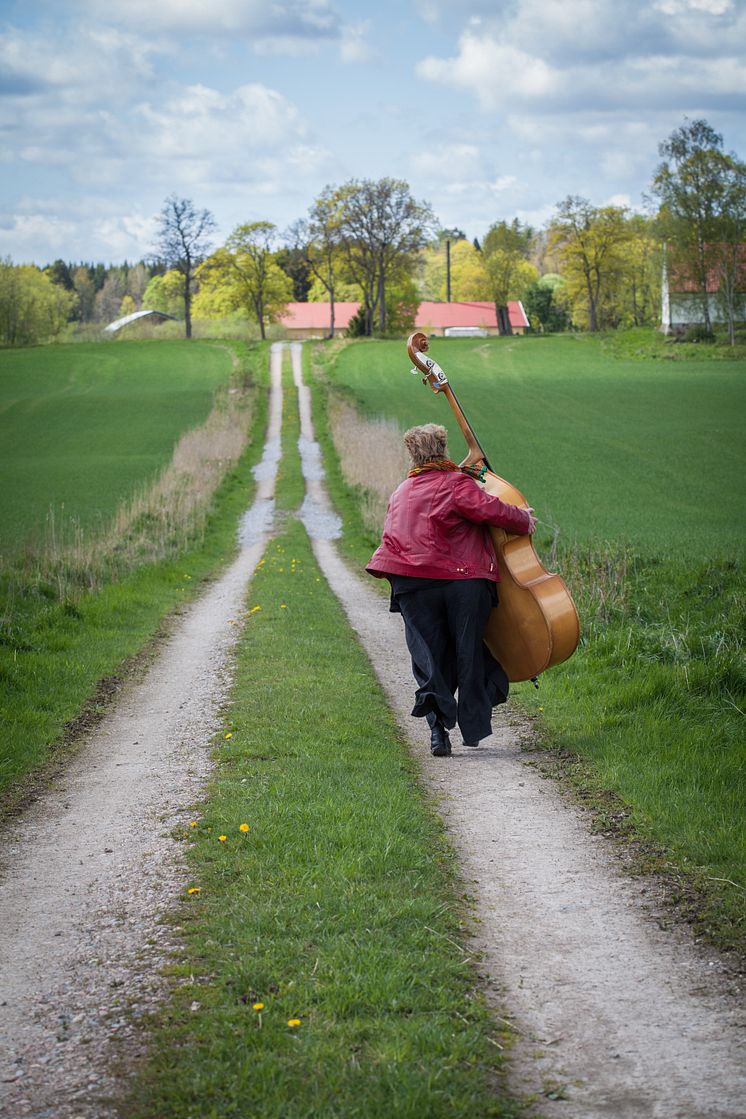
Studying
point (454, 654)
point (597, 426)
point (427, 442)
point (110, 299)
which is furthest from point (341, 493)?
point (110, 299)

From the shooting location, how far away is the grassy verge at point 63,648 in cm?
814

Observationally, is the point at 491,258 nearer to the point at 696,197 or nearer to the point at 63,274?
the point at 696,197

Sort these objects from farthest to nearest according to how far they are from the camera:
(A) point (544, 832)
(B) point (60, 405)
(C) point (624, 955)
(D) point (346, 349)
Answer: (D) point (346, 349), (B) point (60, 405), (A) point (544, 832), (C) point (624, 955)

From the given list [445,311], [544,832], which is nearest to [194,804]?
[544,832]

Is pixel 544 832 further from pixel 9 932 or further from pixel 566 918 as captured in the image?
pixel 9 932

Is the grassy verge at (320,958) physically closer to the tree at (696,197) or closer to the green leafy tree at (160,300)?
the tree at (696,197)

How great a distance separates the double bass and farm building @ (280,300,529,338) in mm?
103630

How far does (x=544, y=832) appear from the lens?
6078 mm

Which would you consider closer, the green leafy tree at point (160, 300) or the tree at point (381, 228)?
the tree at point (381, 228)

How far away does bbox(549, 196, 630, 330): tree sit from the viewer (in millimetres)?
92500

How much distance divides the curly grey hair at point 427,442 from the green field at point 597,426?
10.6 m

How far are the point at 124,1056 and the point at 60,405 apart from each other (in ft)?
186

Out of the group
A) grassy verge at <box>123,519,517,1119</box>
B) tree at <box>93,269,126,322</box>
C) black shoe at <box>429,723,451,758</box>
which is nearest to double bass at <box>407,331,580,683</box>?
black shoe at <box>429,723,451,758</box>

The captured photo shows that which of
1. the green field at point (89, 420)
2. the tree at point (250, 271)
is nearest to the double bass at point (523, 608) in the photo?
the green field at point (89, 420)
